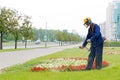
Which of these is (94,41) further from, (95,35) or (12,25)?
(12,25)

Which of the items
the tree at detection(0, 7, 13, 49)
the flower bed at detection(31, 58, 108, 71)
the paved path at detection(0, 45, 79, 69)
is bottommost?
the paved path at detection(0, 45, 79, 69)

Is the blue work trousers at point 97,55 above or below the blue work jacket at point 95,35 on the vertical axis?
below

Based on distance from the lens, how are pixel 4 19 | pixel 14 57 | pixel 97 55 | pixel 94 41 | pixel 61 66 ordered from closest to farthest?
pixel 94 41, pixel 97 55, pixel 61 66, pixel 14 57, pixel 4 19

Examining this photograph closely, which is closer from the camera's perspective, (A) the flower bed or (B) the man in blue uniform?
(B) the man in blue uniform

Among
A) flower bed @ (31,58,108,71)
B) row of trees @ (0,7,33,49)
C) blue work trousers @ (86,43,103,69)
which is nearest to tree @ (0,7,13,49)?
row of trees @ (0,7,33,49)

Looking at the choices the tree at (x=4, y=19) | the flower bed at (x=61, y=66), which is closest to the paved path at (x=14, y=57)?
the flower bed at (x=61, y=66)

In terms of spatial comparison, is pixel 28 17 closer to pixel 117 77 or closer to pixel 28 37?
pixel 28 37

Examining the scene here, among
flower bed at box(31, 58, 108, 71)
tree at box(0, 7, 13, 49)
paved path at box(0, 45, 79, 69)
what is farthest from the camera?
tree at box(0, 7, 13, 49)

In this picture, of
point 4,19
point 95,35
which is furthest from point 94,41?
point 4,19

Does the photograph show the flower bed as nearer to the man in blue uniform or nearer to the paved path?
the man in blue uniform

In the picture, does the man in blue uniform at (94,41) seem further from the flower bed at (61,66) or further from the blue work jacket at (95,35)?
the flower bed at (61,66)

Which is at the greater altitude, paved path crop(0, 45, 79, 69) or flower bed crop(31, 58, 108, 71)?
flower bed crop(31, 58, 108, 71)

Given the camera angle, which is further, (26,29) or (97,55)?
(26,29)

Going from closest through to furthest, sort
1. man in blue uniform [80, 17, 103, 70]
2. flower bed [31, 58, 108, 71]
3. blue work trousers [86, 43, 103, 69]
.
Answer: man in blue uniform [80, 17, 103, 70] < blue work trousers [86, 43, 103, 69] < flower bed [31, 58, 108, 71]
